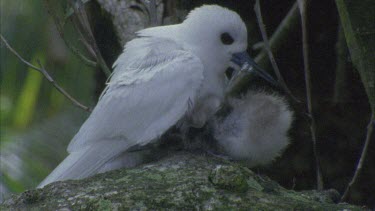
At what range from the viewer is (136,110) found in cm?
309

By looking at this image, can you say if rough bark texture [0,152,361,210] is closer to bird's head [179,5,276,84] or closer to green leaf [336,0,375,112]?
green leaf [336,0,375,112]

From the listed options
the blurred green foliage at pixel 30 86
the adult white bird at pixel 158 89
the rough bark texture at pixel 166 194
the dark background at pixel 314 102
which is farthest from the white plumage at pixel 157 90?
the blurred green foliage at pixel 30 86

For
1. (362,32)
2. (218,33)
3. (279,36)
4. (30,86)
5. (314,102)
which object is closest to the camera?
(362,32)

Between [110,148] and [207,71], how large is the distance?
532 mm

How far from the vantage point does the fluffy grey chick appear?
10.3 feet

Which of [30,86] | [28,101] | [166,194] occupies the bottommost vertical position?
[28,101]

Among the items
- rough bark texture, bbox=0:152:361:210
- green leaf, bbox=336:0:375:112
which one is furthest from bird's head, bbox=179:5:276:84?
rough bark texture, bbox=0:152:361:210

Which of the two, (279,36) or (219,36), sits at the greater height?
(219,36)

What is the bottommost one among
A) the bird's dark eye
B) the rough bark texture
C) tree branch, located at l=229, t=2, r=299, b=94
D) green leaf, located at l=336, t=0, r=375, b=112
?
the rough bark texture

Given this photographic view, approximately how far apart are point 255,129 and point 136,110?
474 millimetres

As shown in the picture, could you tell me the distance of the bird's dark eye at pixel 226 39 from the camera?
3.32 meters

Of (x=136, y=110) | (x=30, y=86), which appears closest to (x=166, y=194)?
(x=136, y=110)

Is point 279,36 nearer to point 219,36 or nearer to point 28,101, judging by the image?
point 219,36

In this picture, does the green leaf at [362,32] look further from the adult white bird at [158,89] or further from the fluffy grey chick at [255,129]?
the adult white bird at [158,89]
